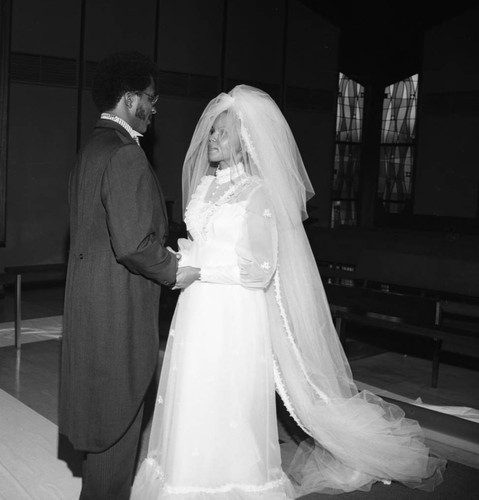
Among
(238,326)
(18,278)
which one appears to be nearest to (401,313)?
(238,326)

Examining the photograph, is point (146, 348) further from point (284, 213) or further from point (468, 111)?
point (468, 111)

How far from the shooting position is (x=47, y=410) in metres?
3.90

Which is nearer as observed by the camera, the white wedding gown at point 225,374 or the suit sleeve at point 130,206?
the suit sleeve at point 130,206

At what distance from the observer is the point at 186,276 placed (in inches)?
96.6

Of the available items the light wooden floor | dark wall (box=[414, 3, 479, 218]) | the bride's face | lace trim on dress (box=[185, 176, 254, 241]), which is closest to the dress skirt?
lace trim on dress (box=[185, 176, 254, 241])

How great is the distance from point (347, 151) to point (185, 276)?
9491 millimetres

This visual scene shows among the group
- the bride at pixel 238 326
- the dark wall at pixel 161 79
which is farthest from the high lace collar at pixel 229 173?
the dark wall at pixel 161 79

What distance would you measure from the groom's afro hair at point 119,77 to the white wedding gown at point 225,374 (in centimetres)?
59

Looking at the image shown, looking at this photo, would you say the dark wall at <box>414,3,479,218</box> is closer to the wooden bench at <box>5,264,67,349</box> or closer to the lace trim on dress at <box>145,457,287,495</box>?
the wooden bench at <box>5,264,67,349</box>

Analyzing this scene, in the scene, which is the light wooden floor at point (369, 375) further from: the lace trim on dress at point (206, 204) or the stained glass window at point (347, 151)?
→ the stained glass window at point (347, 151)

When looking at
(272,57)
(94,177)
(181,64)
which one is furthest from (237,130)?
(272,57)

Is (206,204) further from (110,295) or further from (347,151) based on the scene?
(347,151)

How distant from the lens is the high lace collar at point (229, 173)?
264cm

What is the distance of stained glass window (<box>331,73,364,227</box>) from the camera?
1145cm
